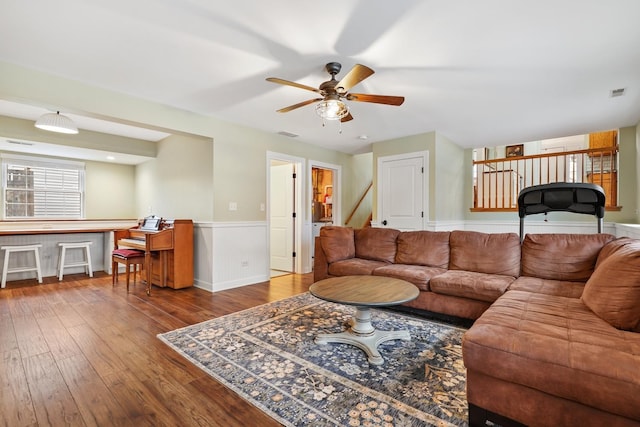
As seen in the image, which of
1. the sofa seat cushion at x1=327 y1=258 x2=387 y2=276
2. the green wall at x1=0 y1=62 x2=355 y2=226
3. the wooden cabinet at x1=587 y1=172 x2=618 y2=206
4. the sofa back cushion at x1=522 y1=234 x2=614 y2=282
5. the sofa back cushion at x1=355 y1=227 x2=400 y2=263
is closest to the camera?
the sofa back cushion at x1=522 y1=234 x2=614 y2=282

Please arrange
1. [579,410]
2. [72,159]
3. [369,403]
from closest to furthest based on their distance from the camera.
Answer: [579,410] < [369,403] < [72,159]

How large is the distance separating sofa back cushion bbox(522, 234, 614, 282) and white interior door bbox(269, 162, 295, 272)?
3698 millimetres

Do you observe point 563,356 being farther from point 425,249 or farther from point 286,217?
point 286,217

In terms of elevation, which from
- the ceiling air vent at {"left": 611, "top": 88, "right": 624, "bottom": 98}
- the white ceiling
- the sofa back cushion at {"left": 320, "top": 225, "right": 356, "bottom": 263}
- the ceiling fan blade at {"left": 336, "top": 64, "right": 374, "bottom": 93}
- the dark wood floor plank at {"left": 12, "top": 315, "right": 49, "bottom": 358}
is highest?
the white ceiling

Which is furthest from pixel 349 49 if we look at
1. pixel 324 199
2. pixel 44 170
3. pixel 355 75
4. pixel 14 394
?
pixel 44 170

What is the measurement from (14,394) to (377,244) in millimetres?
3523

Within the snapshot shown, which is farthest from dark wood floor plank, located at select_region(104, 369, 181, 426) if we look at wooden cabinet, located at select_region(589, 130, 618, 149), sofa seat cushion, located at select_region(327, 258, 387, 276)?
wooden cabinet, located at select_region(589, 130, 618, 149)

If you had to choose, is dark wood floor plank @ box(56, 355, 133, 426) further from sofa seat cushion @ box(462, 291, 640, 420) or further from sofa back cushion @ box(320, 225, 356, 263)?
sofa back cushion @ box(320, 225, 356, 263)

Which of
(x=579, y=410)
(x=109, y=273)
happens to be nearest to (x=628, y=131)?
(x=579, y=410)

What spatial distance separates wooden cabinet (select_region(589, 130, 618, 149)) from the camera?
496cm

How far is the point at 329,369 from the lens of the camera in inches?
80.7

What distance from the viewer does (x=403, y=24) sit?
2.01 metres

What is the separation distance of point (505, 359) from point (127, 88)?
3926 mm

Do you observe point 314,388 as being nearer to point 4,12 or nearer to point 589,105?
point 4,12
